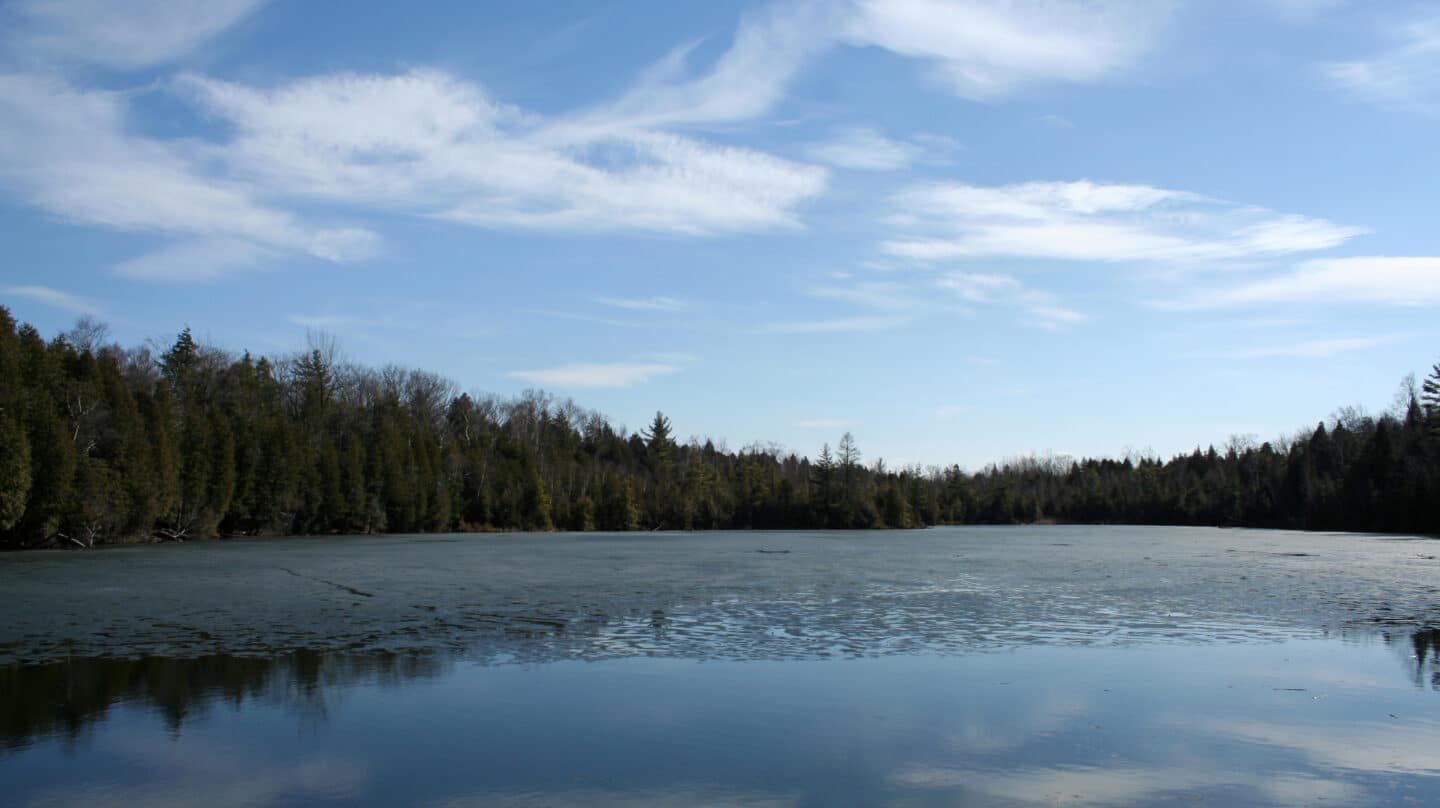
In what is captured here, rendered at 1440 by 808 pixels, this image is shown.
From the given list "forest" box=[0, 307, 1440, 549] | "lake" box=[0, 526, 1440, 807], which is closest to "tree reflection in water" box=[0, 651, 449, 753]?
"lake" box=[0, 526, 1440, 807]

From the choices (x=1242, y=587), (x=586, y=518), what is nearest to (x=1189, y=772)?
(x=1242, y=587)

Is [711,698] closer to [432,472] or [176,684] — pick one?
[176,684]

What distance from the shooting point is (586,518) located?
103 metres

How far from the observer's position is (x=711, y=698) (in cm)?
1186

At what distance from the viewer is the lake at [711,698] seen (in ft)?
27.4

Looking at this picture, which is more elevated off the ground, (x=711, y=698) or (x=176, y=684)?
(x=176, y=684)

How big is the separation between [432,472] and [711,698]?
8235 centimetres

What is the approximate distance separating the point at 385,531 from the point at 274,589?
61.5 meters

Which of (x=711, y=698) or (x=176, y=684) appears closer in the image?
(x=711, y=698)

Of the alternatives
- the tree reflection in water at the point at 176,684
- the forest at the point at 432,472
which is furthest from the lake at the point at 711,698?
the forest at the point at 432,472

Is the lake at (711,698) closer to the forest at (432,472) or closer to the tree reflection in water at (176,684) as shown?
the tree reflection in water at (176,684)

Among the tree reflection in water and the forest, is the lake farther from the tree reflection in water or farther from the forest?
the forest

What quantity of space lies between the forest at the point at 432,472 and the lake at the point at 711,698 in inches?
1291

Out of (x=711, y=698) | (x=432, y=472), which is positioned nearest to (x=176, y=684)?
(x=711, y=698)
